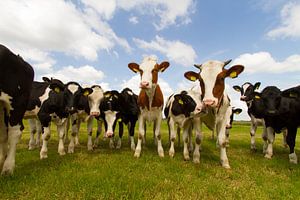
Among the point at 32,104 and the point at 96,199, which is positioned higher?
the point at 32,104

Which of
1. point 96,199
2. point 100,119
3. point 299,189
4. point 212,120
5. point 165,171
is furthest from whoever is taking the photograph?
point 100,119

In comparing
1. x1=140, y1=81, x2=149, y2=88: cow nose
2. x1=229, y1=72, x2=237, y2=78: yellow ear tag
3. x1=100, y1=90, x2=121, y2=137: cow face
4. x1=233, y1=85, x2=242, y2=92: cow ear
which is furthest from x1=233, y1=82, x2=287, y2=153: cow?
x1=100, y1=90, x2=121, y2=137: cow face

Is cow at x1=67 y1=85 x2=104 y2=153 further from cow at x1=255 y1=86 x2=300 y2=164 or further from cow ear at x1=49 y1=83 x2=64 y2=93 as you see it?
cow at x1=255 y1=86 x2=300 y2=164

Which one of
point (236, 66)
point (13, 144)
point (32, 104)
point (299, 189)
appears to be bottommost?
point (299, 189)

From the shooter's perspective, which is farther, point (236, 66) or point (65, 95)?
point (65, 95)

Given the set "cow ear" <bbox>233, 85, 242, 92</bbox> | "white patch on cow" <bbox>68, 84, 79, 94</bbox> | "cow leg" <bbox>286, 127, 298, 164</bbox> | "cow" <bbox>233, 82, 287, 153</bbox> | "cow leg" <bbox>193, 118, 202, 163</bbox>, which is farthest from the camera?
"cow ear" <bbox>233, 85, 242, 92</bbox>

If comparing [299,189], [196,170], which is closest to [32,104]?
[196,170]

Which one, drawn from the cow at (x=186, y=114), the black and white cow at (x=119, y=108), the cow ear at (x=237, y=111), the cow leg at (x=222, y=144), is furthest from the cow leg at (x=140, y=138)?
the cow ear at (x=237, y=111)

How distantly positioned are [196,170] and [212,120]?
8.16 feet

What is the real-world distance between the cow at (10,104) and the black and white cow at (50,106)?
2.89 m

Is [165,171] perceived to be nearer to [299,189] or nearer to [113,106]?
[299,189]

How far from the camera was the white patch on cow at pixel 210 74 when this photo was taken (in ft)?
27.3

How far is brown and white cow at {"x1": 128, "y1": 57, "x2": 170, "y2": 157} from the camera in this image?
10041 millimetres

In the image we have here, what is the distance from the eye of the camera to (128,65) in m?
10.6
